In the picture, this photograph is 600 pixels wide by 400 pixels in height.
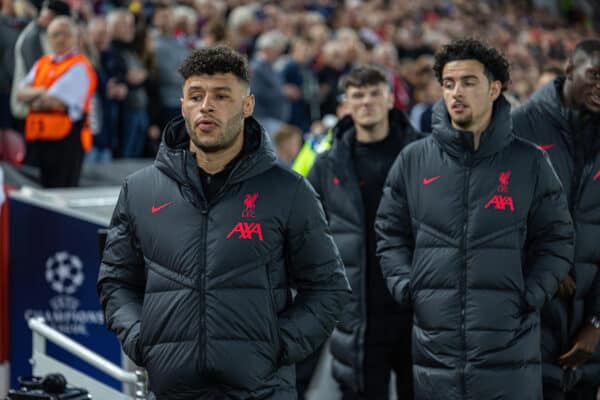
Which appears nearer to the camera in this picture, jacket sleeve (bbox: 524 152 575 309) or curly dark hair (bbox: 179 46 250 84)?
curly dark hair (bbox: 179 46 250 84)

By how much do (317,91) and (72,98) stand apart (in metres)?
5.43

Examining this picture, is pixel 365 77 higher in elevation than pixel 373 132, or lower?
higher

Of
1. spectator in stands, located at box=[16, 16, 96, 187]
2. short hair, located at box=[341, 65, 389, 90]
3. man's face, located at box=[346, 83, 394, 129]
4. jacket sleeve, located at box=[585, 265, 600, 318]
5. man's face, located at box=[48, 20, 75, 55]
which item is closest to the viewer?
jacket sleeve, located at box=[585, 265, 600, 318]

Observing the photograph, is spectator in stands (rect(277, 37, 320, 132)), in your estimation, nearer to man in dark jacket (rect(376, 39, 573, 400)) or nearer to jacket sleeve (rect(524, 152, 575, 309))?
man in dark jacket (rect(376, 39, 573, 400))

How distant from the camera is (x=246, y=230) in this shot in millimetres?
4160

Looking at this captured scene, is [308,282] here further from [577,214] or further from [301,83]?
[301,83]

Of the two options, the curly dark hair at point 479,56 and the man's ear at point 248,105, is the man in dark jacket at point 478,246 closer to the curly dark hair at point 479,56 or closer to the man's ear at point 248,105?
the curly dark hair at point 479,56

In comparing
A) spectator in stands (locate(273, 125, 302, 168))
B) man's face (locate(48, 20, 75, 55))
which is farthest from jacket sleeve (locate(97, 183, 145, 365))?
spectator in stands (locate(273, 125, 302, 168))

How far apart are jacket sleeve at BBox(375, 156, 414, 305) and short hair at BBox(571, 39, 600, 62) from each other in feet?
3.40

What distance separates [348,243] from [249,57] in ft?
26.6

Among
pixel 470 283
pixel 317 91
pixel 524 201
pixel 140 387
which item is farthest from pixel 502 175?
pixel 317 91

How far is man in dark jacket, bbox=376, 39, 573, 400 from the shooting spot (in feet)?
17.1

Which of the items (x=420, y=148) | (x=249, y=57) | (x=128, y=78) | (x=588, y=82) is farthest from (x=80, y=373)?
(x=249, y=57)

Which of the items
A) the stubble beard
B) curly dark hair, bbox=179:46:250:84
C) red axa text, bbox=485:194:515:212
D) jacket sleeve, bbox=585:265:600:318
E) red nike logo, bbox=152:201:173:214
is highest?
curly dark hair, bbox=179:46:250:84
